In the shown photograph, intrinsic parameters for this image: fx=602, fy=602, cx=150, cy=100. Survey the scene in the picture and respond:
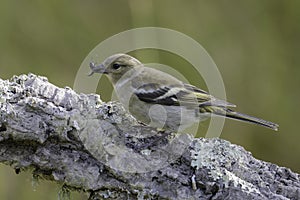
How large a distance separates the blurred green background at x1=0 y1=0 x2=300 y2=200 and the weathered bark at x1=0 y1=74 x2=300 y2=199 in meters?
2.45

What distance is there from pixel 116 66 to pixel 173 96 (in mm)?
518

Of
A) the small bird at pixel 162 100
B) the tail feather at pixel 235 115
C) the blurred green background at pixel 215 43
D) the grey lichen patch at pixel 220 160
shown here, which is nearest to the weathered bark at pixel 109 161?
the grey lichen patch at pixel 220 160

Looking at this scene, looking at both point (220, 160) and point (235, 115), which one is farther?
point (235, 115)

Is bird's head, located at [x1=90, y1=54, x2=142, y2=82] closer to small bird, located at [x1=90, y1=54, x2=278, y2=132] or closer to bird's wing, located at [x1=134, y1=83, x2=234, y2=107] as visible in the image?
small bird, located at [x1=90, y1=54, x2=278, y2=132]

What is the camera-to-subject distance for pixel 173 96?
4219mm

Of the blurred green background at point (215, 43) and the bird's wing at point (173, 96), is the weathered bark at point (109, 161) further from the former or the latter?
the blurred green background at point (215, 43)

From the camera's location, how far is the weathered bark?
122 inches

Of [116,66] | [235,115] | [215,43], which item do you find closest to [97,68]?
[116,66]

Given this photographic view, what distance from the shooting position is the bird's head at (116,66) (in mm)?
4391

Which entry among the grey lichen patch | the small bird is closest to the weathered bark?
the grey lichen patch

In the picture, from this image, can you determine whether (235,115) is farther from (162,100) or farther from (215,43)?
(215,43)

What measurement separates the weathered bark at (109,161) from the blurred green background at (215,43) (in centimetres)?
245

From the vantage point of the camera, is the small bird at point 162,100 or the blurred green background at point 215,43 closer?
the small bird at point 162,100

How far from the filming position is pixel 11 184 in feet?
18.6
